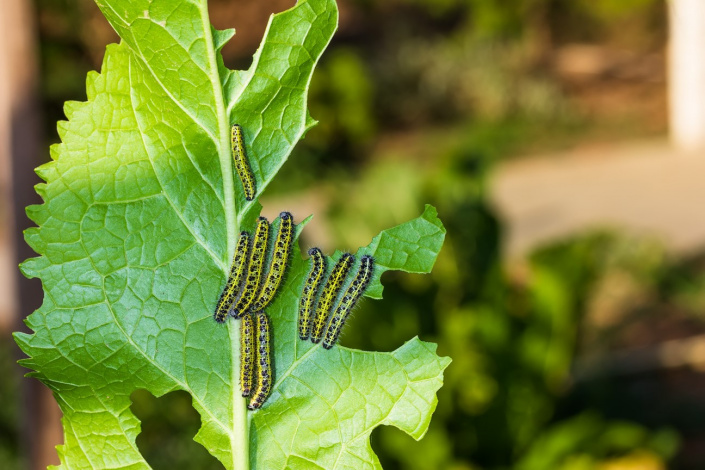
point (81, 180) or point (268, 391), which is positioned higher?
point (81, 180)

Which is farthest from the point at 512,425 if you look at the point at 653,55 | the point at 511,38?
the point at 653,55

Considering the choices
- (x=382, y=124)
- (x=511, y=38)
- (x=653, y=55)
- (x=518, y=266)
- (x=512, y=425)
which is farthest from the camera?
(x=653, y=55)

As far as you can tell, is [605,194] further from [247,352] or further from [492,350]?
[247,352]

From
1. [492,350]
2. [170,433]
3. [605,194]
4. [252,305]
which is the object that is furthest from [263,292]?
[605,194]

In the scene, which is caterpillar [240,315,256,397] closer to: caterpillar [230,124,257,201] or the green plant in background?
caterpillar [230,124,257,201]

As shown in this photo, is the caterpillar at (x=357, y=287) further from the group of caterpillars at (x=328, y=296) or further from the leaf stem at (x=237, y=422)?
the leaf stem at (x=237, y=422)

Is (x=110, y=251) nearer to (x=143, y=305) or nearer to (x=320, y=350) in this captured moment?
(x=143, y=305)

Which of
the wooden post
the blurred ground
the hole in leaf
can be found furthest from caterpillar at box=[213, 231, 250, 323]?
the wooden post
